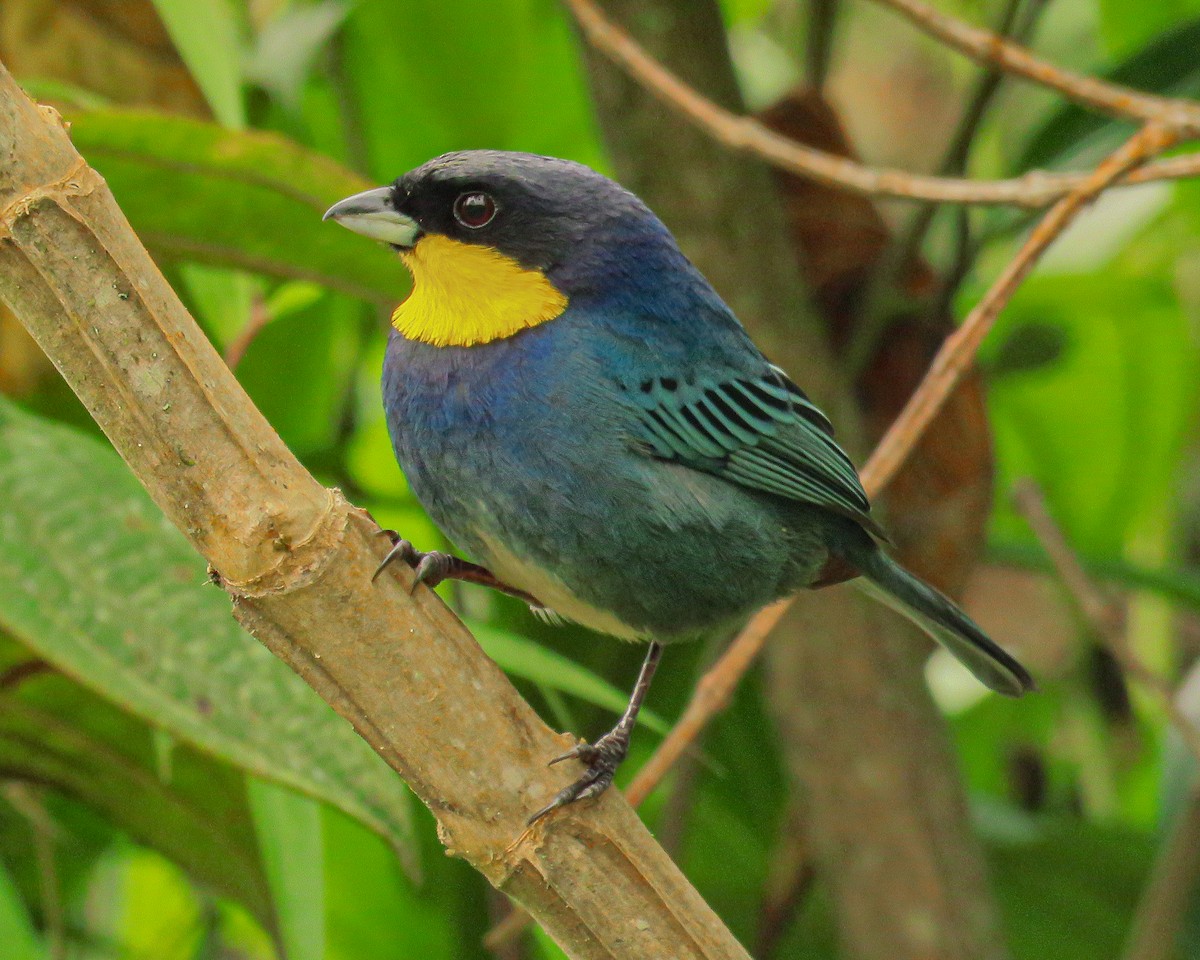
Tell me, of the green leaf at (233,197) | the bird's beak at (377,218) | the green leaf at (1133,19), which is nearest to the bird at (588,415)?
the bird's beak at (377,218)

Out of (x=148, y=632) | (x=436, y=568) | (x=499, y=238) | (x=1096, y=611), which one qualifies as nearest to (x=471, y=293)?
(x=499, y=238)

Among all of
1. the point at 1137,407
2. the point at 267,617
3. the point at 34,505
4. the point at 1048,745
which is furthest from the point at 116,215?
the point at 1048,745

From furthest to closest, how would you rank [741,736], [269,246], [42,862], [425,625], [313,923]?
[741,736]
[42,862]
[269,246]
[313,923]
[425,625]

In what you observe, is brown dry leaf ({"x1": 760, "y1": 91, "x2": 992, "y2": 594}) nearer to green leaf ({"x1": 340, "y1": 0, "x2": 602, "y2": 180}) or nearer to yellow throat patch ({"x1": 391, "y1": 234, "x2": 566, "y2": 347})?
green leaf ({"x1": 340, "y1": 0, "x2": 602, "y2": 180})

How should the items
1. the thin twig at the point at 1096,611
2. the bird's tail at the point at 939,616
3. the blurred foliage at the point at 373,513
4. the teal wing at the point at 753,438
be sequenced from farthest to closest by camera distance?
the thin twig at the point at 1096,611 → the bird's tail at the point at 939,616 → the teal wing at the point at 753,438 → the blurred foliage at the point at 373,513

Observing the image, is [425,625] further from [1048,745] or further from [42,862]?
[1048,745]

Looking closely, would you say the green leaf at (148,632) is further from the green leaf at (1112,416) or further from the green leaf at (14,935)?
the green leaf at (1112,416)

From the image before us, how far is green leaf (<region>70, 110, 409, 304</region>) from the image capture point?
215cm

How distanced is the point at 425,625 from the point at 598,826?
0.29 meters

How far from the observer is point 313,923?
1.71 metres

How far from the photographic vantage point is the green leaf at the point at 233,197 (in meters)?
2.15

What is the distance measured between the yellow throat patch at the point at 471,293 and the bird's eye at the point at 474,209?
0.03 m

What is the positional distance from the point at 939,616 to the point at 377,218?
1.09 metres

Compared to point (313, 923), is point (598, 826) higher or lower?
higher
